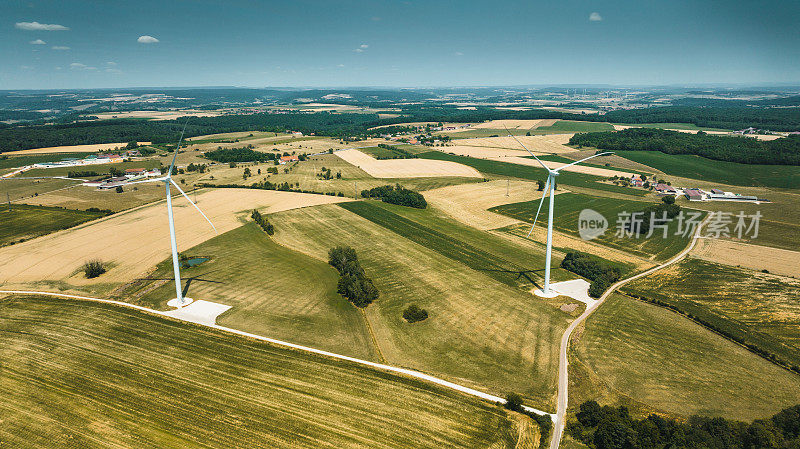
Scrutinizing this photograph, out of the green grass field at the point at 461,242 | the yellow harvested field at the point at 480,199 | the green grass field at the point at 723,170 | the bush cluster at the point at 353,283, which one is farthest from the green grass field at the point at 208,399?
the green grass field at the point at 723,170

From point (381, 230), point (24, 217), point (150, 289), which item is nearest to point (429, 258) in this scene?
point (381, 230)

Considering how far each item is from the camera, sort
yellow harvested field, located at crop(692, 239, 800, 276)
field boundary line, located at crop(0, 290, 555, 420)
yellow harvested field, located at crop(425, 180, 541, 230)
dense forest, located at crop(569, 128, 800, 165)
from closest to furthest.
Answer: field boundary line, located at crop(0, 290, 555, 420)
yellow harvested field, located at crop(692, 239, 800, 276)
yellow harvested field, located at crop(425, 180, 541, 230)
dense forest, located at crop(569, 128, 800, 165)

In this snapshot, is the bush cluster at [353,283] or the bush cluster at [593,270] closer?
the bush cluster at [353,283]

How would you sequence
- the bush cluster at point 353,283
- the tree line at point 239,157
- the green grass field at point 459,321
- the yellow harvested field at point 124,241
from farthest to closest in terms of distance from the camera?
the tree line at point 239,157
the yellow harvested field at point 124,241
the bush cluster at point 353,283
the green grass field at point 459,321

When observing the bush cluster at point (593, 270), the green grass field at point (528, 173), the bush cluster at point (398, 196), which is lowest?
the bush cluster at point (593, 270)

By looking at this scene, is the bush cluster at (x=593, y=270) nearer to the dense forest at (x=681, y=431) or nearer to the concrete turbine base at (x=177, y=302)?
the dense forest at (x=681, y=431)

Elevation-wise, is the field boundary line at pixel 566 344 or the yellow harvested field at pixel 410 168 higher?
the yellow harvested field at pixel 410 168

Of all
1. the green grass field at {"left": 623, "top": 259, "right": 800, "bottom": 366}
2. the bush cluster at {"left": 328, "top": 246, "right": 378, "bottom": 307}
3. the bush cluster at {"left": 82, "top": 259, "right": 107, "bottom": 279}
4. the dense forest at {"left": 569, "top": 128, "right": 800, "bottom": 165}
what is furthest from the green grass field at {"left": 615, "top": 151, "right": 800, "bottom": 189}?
the bush cluster at {"left": 82, "top": 259, "right": 107, "bottom": 279}

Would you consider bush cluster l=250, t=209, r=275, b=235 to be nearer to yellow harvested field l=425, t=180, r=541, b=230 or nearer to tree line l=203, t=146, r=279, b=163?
yellow harvested field l=425, t=180, r=541, b=230
